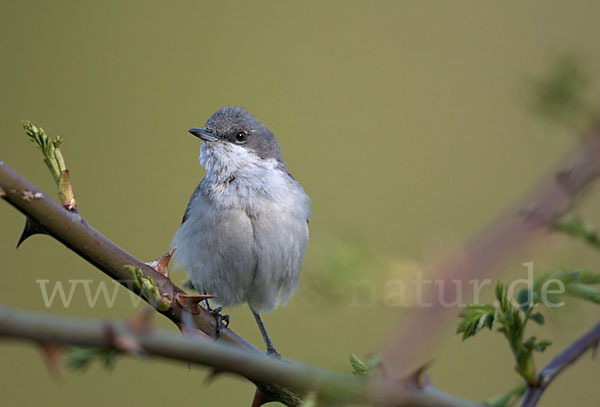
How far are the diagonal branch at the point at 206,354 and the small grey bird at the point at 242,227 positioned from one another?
2.61 meters

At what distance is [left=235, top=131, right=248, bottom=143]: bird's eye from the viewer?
370 centimetres

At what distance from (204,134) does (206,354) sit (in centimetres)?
303

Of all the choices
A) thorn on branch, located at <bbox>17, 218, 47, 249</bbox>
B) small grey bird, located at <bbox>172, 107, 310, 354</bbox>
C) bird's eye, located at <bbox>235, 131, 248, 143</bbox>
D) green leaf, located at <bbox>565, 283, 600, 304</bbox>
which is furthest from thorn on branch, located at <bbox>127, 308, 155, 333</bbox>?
bird's eye, located at <bbox>235, 131, 248, 143</bbox>

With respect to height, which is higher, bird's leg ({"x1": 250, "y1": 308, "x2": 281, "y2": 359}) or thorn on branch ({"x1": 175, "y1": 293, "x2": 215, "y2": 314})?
thorn on branch ({"x1": 175, "y1": 293, "x2": 215, "y2": 314})

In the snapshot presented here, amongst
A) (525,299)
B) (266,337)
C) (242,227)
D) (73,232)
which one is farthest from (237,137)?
(525,299)

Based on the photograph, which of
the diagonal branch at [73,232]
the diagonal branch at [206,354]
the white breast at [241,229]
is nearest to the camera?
the diagonal branch at [206,354]

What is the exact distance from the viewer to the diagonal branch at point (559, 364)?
0.97 metres

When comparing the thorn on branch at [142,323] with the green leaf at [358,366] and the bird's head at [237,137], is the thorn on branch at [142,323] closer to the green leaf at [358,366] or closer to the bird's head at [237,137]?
the green leaf at [358,366]

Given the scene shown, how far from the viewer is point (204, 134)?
3.51 metres

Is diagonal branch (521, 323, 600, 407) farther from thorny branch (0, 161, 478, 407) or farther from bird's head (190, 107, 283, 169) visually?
bird's head (190, 107, 283, 169)

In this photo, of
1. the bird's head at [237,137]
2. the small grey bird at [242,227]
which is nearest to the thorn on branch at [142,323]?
the small grey bird at [242,227]

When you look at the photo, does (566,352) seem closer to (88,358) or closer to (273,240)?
(88,358)

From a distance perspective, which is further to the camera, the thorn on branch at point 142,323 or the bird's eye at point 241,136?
the bird's eye at point 241,136

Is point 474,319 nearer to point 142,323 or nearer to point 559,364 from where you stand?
point 559,364
